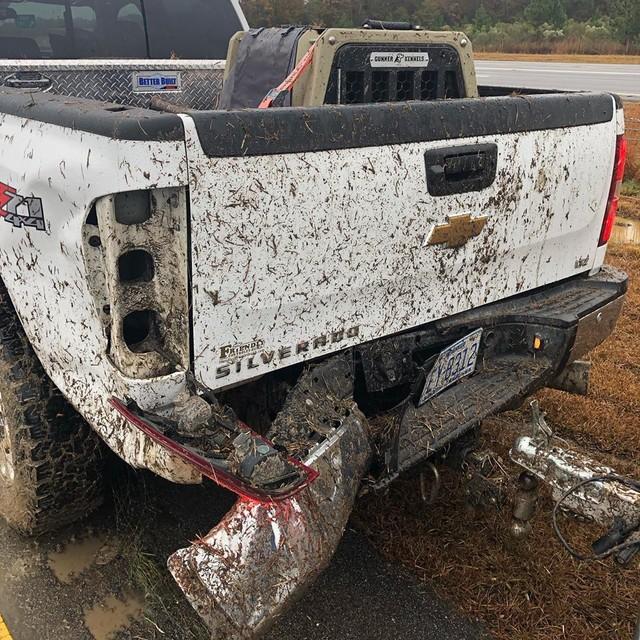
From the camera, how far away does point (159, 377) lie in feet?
7.50

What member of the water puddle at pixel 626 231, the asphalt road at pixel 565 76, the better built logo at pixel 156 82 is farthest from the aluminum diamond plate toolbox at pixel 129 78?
the asphalt road at pixel 565 76

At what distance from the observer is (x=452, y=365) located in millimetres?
3061

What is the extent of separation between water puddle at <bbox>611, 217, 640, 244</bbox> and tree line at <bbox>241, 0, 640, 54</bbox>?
25.2 m

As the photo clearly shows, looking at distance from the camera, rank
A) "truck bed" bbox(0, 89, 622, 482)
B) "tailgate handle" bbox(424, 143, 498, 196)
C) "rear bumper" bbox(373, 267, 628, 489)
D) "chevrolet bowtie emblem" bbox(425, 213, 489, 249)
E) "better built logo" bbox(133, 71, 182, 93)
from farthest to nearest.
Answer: "better built logo" bbox(133, 71, 182, 93) < "rear bumper" bbox(373, 267, 628, 489) < "chevrolet bowtie emblem" bbox(425, 213, 489, 249) < "tailgate handle" bbox(424, 143, 498, 196) < "truck bed" bbox(0, 89, 622, 482)

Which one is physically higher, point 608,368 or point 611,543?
point 611,543

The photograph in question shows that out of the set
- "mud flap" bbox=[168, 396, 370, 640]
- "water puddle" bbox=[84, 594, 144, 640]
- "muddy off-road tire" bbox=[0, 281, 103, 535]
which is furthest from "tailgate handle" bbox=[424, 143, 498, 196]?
"water puddle" bbox=[84, 594, 144, 640]

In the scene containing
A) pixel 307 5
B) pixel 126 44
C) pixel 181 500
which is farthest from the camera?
pixel 307 5

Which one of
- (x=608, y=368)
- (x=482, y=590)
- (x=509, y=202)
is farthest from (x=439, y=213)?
(x=608, y=368)

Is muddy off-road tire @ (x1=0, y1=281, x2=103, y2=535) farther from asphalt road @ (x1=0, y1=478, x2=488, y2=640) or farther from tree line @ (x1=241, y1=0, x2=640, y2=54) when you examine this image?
tree line @ (x1=241, y1=0, x2=640, y2=54)

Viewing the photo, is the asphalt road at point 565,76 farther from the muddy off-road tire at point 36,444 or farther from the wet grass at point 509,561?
the muddy off-road tire at point 36,444

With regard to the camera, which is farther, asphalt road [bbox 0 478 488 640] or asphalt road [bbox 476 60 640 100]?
asphalt road [bbox 476 60 640 100]

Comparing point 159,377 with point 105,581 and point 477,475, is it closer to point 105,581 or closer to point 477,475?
point 105,581

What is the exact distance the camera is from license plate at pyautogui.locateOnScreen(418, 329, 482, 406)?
295 cm

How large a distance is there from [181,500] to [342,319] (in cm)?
140
